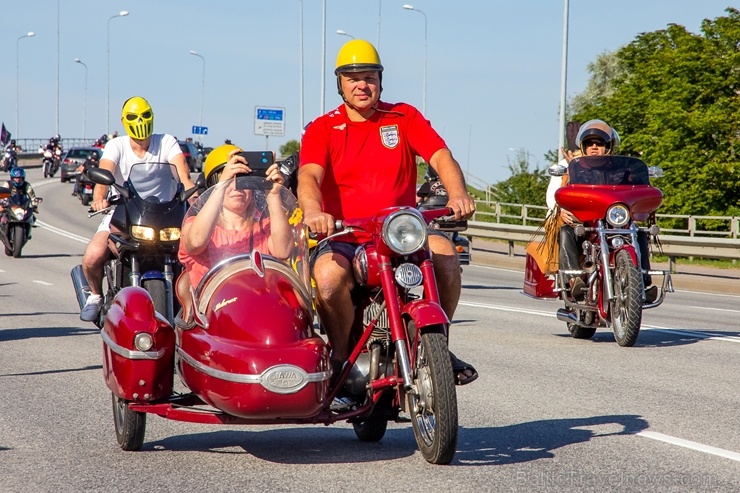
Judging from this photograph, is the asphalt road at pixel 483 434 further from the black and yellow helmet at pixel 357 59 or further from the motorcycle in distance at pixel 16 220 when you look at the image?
the motorcycle in distance at pixel 16 220

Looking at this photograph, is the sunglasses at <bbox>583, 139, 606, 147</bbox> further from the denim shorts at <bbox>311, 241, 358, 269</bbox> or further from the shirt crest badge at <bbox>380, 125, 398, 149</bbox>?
the denim shorts at <bbox>311, 241, 358, 269</bbox>

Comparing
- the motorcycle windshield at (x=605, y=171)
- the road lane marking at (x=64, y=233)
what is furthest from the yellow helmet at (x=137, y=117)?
the road lane marking at (x=64, y=233)

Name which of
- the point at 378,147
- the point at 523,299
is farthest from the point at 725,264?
the point at 378,147

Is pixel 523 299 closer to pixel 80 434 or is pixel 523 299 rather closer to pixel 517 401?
pixel 517 401

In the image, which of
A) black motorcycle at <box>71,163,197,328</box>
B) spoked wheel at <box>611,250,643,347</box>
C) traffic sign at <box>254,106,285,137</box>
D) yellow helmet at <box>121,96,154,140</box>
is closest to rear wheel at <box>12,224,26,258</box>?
yellow helmet at <box>121,96,154,140</box>

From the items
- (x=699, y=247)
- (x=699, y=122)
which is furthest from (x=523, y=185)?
(x=699, y=247)

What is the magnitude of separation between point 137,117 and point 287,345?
15.5ft

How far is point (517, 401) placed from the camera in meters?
8.65

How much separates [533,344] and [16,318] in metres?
6.06

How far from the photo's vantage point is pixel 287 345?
20.0 ft

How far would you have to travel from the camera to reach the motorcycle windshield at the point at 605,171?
12242 millimetres

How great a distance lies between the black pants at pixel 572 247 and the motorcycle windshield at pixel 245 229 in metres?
5.97

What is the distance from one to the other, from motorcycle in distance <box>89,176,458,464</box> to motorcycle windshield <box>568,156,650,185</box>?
5.84m

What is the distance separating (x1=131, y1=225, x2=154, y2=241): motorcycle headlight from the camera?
9.47 meters
